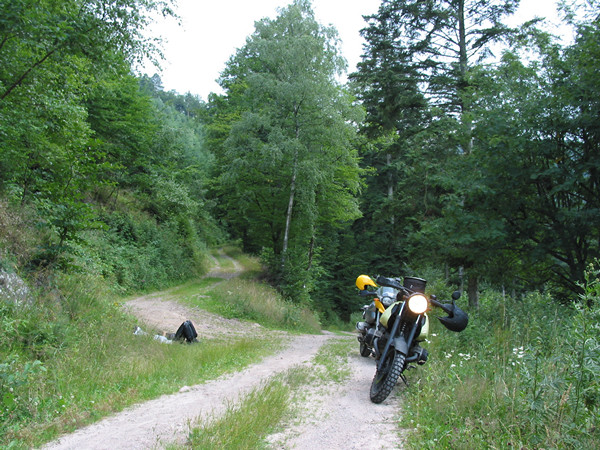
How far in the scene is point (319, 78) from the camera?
1855 cm

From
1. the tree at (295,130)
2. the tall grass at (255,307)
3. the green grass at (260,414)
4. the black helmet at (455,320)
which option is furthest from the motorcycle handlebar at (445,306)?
the tree at (295,130)

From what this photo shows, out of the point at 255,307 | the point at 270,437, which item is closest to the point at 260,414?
the point at 270,437

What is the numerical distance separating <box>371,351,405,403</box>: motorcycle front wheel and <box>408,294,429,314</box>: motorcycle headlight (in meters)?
0.59

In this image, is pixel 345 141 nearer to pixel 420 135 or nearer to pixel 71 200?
pixel 420 135

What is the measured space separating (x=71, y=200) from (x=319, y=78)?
44.5 feet

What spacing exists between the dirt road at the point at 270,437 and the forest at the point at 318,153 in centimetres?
249

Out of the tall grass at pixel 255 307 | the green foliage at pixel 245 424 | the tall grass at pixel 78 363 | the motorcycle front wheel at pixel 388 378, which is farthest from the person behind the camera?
the tall grass at pixel 255 307

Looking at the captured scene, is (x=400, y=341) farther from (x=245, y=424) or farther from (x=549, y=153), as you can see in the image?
(x=549, y=153)

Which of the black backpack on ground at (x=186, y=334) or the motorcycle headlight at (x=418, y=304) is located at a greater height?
the motorcycle headlight at (x=418, y=304)

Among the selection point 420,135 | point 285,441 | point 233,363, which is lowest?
point 233,363

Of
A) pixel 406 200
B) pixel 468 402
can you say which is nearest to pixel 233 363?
pixel 468 402

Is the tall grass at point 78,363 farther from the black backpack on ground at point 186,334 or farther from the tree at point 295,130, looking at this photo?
the tree at point 295,130

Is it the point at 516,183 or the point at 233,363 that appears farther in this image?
the point at 516,183

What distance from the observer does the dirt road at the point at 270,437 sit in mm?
3670
